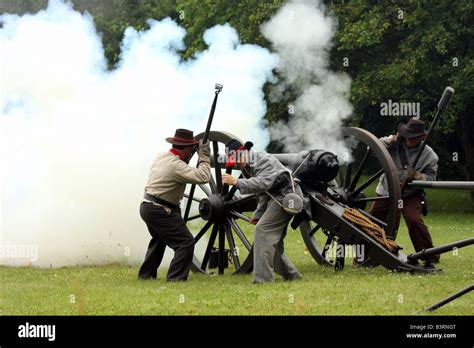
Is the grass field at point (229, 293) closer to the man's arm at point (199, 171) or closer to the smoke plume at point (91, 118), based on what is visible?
the smoke plume at point (91, 118)

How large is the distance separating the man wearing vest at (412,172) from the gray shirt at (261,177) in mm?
1856

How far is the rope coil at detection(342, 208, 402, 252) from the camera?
10.7 m

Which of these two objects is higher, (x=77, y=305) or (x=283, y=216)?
(x=283, y=216)

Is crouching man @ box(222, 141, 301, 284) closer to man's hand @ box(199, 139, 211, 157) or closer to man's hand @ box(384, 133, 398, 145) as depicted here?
man's hand @ box(199, 139, 211, 157)

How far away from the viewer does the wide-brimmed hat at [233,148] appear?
1051 centimetres

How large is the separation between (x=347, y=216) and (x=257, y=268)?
1.28 meters

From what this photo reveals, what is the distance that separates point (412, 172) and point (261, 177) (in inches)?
85.8

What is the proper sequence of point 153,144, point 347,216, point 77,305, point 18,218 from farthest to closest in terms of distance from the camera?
point 153,144 → point 18,218 → point 347,216 → point 77,305

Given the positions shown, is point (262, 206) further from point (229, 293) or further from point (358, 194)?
point (358, 194)

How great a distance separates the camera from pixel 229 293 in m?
9.55

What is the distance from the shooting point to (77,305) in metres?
8.95

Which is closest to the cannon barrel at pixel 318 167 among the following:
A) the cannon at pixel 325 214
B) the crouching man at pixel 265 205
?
the cannon at pixel 325 214
